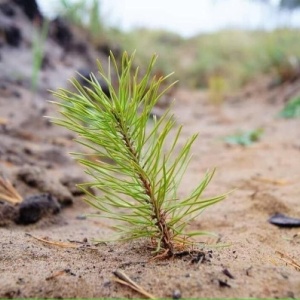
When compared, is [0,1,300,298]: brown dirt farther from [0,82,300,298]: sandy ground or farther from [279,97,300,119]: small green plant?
[279,97,300,119]: small green plant

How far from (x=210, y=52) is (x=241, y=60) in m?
0.99

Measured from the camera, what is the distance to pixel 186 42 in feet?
42.5

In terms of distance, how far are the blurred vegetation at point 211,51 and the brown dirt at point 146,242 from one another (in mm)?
2307

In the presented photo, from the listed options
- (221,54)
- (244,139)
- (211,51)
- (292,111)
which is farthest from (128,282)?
(211,51)

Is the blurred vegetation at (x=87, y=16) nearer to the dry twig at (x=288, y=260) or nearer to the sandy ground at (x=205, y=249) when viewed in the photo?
the sandy ground at (x=205, y=249)

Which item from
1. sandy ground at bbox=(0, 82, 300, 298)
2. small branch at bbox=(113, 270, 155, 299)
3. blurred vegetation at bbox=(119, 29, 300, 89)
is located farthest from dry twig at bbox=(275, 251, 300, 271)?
blurred vegetation at bbox=(119, 29, 300, 89)

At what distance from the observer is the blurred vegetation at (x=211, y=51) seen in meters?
5.71

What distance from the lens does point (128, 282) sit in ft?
2.73

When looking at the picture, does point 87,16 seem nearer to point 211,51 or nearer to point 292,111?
point 292,111

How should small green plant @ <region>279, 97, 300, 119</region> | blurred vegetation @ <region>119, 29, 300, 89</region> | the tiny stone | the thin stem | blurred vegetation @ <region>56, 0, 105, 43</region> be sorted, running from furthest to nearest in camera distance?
blurred vegetation @ <region>119, 29, 300, 89</region> → blurred vegetation @ <region>56, 0, 105, 43</region> → small green plant @ <region>279, 97, 300, 119</region> → the thin stem → the tiny stone

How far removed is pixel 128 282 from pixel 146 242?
0.31 meters

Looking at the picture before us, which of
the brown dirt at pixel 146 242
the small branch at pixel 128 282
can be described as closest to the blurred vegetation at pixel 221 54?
the brown dirt at pixel 146 242

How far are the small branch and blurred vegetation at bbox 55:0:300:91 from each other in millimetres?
4269

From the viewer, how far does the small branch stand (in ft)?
2.59
